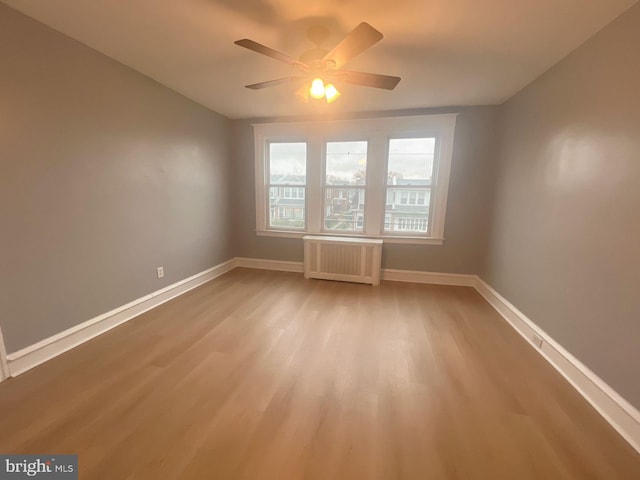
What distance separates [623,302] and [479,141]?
2.55m

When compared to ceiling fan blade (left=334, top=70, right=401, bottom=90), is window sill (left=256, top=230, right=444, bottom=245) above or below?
below

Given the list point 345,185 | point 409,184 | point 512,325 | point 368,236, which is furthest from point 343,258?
point 512,325

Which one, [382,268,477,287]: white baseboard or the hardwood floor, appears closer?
the hardwood floor

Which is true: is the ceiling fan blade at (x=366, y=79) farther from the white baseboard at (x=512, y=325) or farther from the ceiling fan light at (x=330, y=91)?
the white baseboard at (x=512, y=325)

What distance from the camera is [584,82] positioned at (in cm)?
196

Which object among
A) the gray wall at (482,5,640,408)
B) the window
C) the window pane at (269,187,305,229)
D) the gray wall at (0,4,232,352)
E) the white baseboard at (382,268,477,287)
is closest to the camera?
the gray wall at (482,5,640,408)

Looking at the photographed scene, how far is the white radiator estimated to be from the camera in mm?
3838

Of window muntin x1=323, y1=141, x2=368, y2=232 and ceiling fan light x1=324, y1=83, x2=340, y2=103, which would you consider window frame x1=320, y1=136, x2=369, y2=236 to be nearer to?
window muntin x1=323, y1=141, x2=368, y2=232

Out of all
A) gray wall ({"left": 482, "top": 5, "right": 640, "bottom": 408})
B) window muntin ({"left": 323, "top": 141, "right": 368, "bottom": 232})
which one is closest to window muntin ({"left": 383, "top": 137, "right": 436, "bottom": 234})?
window muntin ({"left": 323, "top": 141, "right": 368, "bottom": 232})

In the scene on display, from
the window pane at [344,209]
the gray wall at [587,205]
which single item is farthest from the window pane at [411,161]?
the gray wall at [587,205]

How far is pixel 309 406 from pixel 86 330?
2096 millimetres

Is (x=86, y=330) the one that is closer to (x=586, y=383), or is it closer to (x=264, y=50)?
(x=264, y=50)

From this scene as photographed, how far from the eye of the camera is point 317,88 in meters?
2.04

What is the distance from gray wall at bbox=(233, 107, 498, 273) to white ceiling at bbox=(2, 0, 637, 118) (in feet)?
2.16
